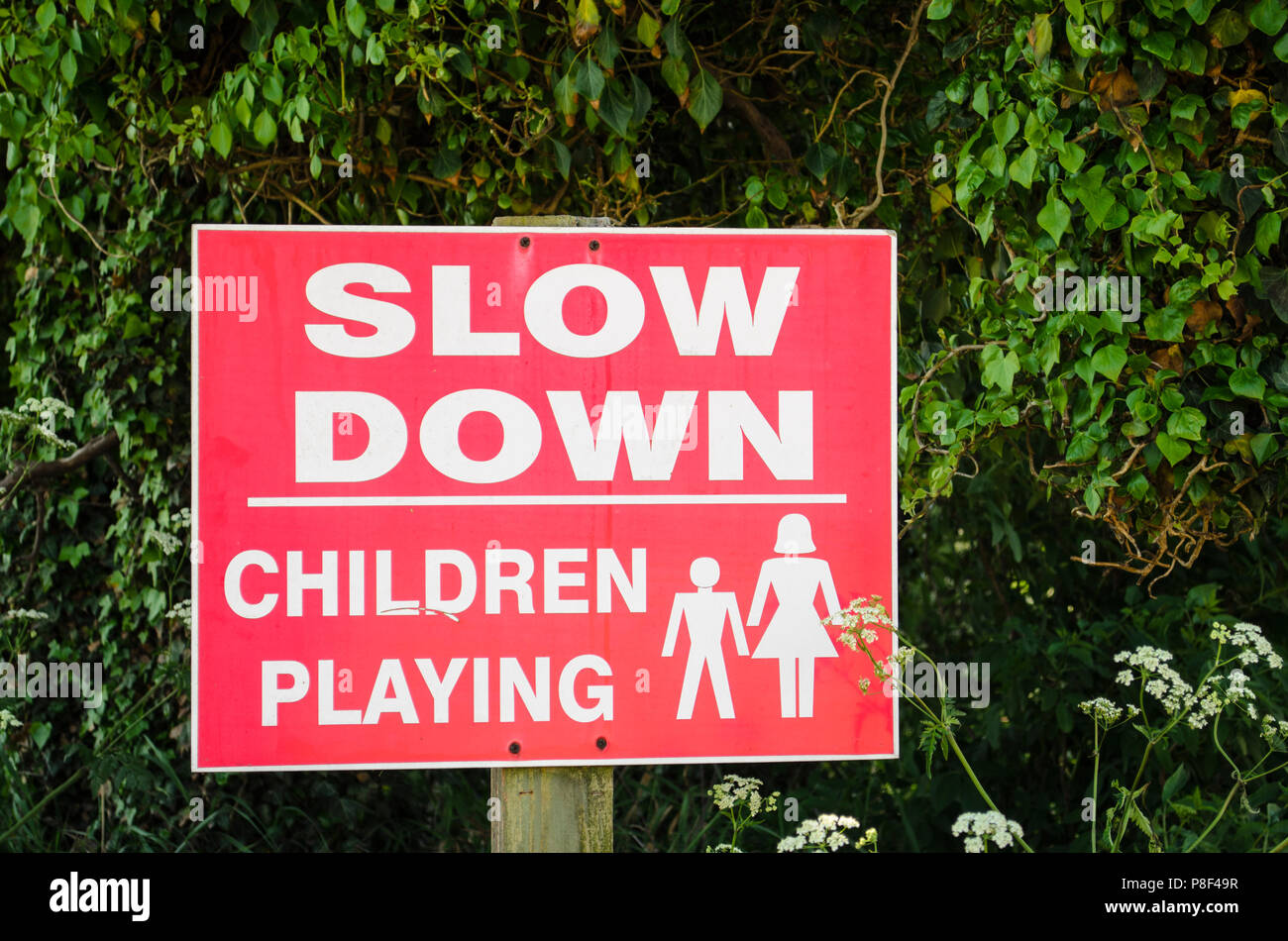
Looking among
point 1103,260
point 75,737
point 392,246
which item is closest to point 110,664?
point 75,737

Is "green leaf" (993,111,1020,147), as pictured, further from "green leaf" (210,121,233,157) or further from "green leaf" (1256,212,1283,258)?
"green leaf" (210,121,233,157)

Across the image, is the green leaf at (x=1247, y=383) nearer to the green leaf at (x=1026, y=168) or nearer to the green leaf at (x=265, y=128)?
the green leaf at (x=1026, y=168)

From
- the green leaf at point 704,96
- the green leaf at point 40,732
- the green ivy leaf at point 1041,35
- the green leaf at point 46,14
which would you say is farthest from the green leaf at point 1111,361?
the green leaf at point 40,732

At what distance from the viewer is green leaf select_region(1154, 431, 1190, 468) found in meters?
2.17

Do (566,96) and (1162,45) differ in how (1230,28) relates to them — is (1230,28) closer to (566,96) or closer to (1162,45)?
(1162,45)

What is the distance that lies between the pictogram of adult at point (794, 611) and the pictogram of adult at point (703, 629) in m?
0.06

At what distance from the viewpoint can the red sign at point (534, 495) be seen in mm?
1866

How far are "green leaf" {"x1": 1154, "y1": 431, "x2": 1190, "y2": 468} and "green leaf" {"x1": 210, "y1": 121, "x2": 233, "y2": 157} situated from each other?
216 cm

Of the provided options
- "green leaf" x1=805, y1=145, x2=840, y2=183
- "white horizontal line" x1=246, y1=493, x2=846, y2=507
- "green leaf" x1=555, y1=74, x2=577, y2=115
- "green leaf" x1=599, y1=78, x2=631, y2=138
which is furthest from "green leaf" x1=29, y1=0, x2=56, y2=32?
"green leaf" x1=805, y1=145, x2=840, y2=183

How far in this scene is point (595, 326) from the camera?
6.30 feet

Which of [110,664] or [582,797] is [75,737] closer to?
[110,664]

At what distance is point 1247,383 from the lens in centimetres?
214

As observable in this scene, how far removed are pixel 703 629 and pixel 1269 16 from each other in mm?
1516

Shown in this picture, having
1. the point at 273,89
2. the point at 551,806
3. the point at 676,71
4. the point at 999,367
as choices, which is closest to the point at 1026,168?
the point at 999,367
